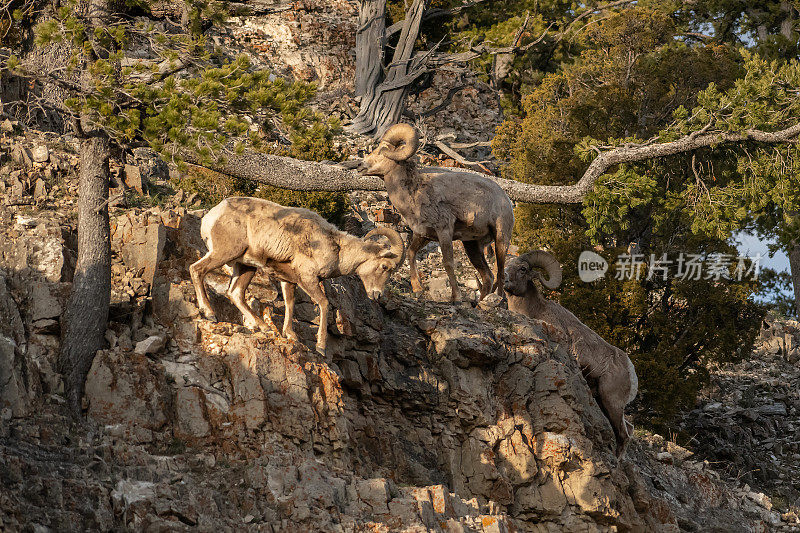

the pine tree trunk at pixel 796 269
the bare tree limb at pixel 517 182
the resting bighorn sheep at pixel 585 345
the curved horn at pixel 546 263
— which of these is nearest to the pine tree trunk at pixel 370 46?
the pine tree trunk at pixel 796 269

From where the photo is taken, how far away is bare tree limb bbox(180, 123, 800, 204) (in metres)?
13.8

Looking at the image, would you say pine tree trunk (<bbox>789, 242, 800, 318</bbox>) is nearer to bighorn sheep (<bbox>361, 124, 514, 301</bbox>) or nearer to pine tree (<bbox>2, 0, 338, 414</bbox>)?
bighorn sheep (<bbox>361, 124, 514, 301</bbox>)

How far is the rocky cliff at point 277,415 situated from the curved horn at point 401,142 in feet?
5.74

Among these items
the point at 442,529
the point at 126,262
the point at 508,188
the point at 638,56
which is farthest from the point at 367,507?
the point at 638,56

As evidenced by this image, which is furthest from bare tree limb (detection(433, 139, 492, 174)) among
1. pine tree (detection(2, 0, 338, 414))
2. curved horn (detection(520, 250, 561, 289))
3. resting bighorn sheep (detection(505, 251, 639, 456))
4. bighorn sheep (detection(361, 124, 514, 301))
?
pine tree (detection(2, 0, 338, 414))

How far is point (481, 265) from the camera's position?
14.1m

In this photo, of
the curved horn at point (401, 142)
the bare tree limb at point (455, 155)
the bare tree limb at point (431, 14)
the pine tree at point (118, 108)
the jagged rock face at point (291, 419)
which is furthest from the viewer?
the bare tree limb at point (431, 14)

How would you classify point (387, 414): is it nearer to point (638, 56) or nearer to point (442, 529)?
point (442, 529)

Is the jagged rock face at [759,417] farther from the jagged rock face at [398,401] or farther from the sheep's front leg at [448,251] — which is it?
the sheep's front leg at [448,251]

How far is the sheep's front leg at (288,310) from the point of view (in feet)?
35.0

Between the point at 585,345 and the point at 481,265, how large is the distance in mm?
1767

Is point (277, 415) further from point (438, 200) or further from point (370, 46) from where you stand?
point (370, 46)

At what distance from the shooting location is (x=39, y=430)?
30.2 feet

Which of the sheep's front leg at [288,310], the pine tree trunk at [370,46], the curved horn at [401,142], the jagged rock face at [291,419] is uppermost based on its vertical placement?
the pine tree trunk at [370,46]
